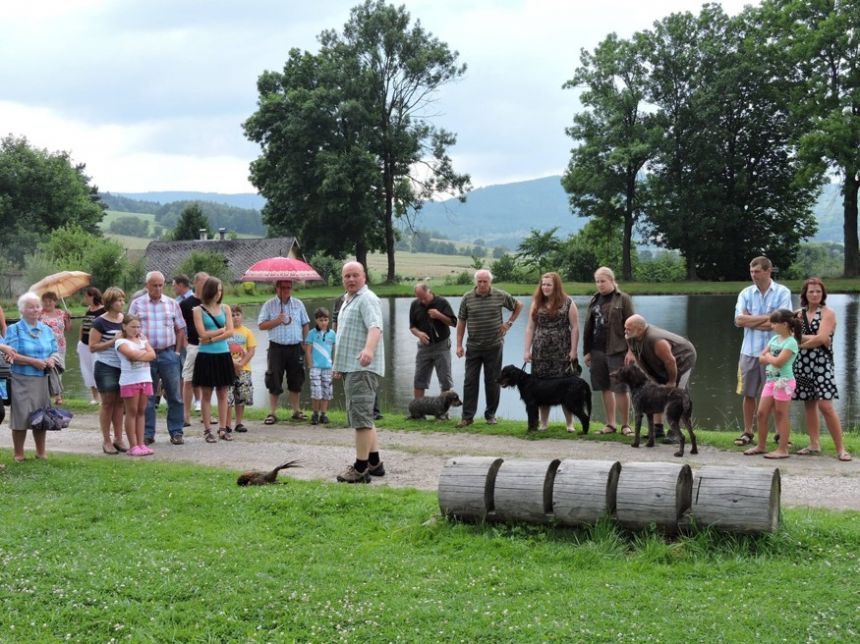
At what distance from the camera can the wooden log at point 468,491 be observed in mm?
6375

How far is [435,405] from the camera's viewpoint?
38.7 feet

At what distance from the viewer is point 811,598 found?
16.0 feet

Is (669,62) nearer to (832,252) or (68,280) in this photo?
(68,280)

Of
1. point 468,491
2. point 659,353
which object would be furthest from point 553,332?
point 468,491

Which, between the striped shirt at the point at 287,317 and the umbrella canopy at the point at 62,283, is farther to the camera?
the umbrella canopy at the point at 62,283

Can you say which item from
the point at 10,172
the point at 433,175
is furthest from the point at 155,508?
the point at 10,172

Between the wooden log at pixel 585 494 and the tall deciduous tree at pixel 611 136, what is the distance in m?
48.4

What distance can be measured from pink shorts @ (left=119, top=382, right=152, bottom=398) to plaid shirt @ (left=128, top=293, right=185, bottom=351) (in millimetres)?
731

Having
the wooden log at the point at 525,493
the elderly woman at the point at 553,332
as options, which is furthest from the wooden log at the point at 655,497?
the elderly woman at the point at 553,332

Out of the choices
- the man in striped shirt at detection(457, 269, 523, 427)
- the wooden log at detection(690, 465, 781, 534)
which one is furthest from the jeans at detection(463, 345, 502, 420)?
the wooden log at detection(690, 465, 781, 534)

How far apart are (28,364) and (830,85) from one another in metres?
48.9

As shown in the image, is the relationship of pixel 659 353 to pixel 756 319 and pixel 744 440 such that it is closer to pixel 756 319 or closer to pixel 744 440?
pixel 756 319

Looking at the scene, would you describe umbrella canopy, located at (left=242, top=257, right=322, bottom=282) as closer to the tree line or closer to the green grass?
the green grass

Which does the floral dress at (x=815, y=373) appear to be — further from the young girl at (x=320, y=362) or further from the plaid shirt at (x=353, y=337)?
the young girl at (x=320, y=362)
